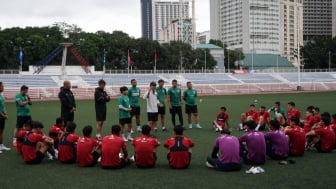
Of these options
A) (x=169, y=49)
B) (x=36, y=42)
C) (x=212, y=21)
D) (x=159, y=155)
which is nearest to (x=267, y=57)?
(x=212, y=21)

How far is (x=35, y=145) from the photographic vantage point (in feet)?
26.5

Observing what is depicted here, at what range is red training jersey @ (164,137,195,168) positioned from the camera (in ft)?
24.2

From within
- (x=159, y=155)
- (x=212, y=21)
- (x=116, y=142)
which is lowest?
(x=159, y=155)

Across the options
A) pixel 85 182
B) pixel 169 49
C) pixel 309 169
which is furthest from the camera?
pixel 169 49

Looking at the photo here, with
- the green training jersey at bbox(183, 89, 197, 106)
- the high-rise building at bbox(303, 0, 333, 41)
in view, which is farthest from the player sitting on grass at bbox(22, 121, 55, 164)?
the high-rise building at bbox(303, 0, 333, 41)

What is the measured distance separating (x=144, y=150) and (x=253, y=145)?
2.16 meters

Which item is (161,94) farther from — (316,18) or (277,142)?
(316,18)

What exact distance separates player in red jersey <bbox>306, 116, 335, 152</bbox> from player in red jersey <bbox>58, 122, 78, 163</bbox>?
547cm

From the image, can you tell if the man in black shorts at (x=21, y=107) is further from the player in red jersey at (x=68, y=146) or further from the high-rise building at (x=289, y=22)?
the high-rise building at (x=289, y=22)

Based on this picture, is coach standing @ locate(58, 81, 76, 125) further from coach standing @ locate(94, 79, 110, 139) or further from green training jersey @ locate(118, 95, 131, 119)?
green training jersey @ locate(118, 95, 131, 119)

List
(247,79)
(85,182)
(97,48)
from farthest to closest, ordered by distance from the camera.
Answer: (97,48)
(247,79)
(85,182)

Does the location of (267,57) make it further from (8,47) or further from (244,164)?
(244,164)

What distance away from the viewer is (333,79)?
57812mm

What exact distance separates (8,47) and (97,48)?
565 inches
